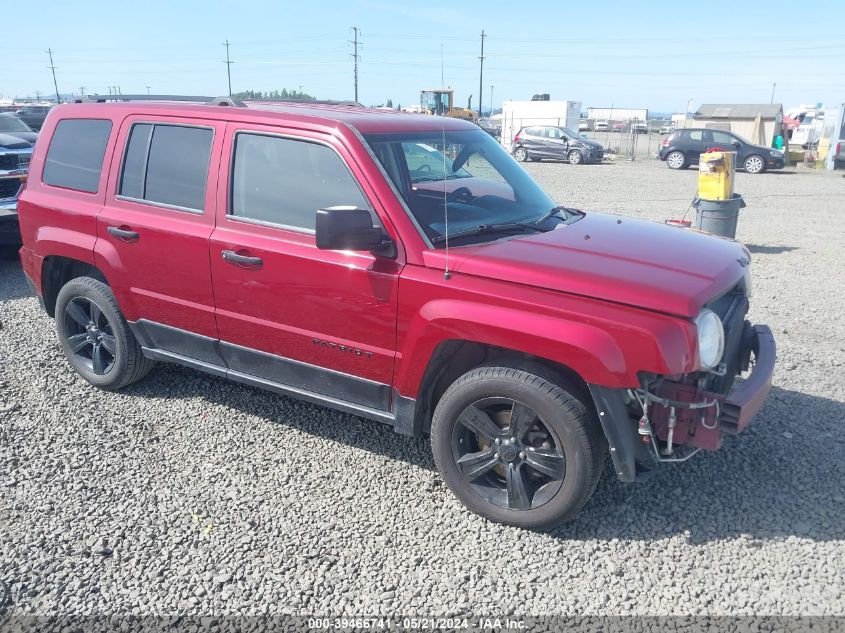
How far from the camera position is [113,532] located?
3.40 metres

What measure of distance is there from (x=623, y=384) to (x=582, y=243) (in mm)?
923

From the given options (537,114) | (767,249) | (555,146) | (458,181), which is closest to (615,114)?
(537,114)

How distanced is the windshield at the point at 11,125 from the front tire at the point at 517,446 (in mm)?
13393

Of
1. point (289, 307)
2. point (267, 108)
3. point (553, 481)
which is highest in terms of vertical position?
point (267, 108)

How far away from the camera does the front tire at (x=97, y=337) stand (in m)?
4.71

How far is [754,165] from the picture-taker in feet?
79.8

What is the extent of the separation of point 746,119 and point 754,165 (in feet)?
33.4

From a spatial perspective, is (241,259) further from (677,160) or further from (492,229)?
(677,160)

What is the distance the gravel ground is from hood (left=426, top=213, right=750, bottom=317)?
1219 millimetres

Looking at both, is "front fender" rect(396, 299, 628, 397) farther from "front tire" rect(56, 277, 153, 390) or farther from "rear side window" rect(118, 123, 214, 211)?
"front tire" rect(56, 277, 153, 390)

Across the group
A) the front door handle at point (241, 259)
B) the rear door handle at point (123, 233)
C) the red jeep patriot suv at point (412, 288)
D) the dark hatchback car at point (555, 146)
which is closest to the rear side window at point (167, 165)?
the red jeep patriot suv at point (412, 288)

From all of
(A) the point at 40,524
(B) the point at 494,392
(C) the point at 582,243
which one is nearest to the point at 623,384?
(B) the point at 494,392

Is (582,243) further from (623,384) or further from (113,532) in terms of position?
(113,532)

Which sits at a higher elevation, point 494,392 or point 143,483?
point 494,392
